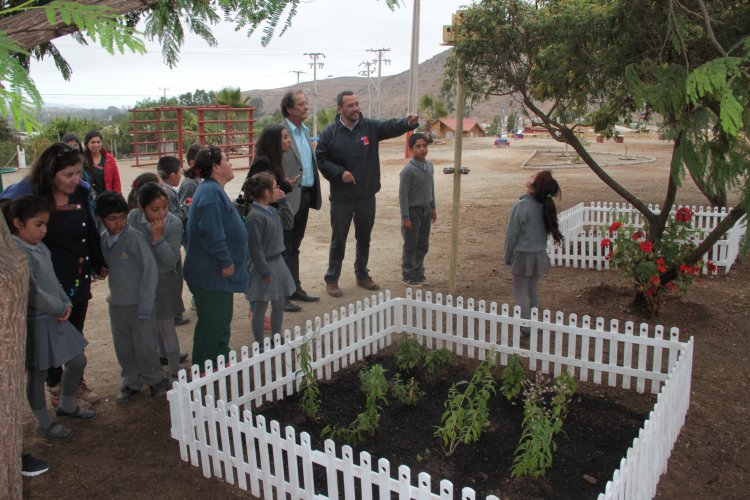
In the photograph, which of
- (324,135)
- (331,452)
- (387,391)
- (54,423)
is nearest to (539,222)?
(387,391)

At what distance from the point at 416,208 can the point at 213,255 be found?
10.9 ft

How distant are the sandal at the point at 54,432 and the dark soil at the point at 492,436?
52.7 inches

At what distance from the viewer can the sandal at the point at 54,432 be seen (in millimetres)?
4141

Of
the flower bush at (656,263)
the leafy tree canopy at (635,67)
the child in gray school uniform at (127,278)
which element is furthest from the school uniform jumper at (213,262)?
the flower bush at (656,263)

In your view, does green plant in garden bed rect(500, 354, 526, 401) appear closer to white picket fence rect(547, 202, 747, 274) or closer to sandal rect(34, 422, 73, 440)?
sandal rect(34, 422, 73, 440)

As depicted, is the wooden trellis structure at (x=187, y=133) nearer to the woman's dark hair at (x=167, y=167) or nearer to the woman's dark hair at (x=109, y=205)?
the woman's dark hair at (x=167, y=167)

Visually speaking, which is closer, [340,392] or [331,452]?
[331,452]

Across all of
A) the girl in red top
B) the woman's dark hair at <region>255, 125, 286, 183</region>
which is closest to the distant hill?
the girl in red top

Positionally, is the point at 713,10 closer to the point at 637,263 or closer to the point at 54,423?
the point at 637,263

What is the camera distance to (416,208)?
24.2 feet

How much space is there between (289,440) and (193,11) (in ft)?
7.67

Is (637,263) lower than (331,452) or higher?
higher

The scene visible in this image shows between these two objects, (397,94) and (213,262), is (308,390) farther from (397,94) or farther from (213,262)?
(397,94)

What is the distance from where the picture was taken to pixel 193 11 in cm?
337
